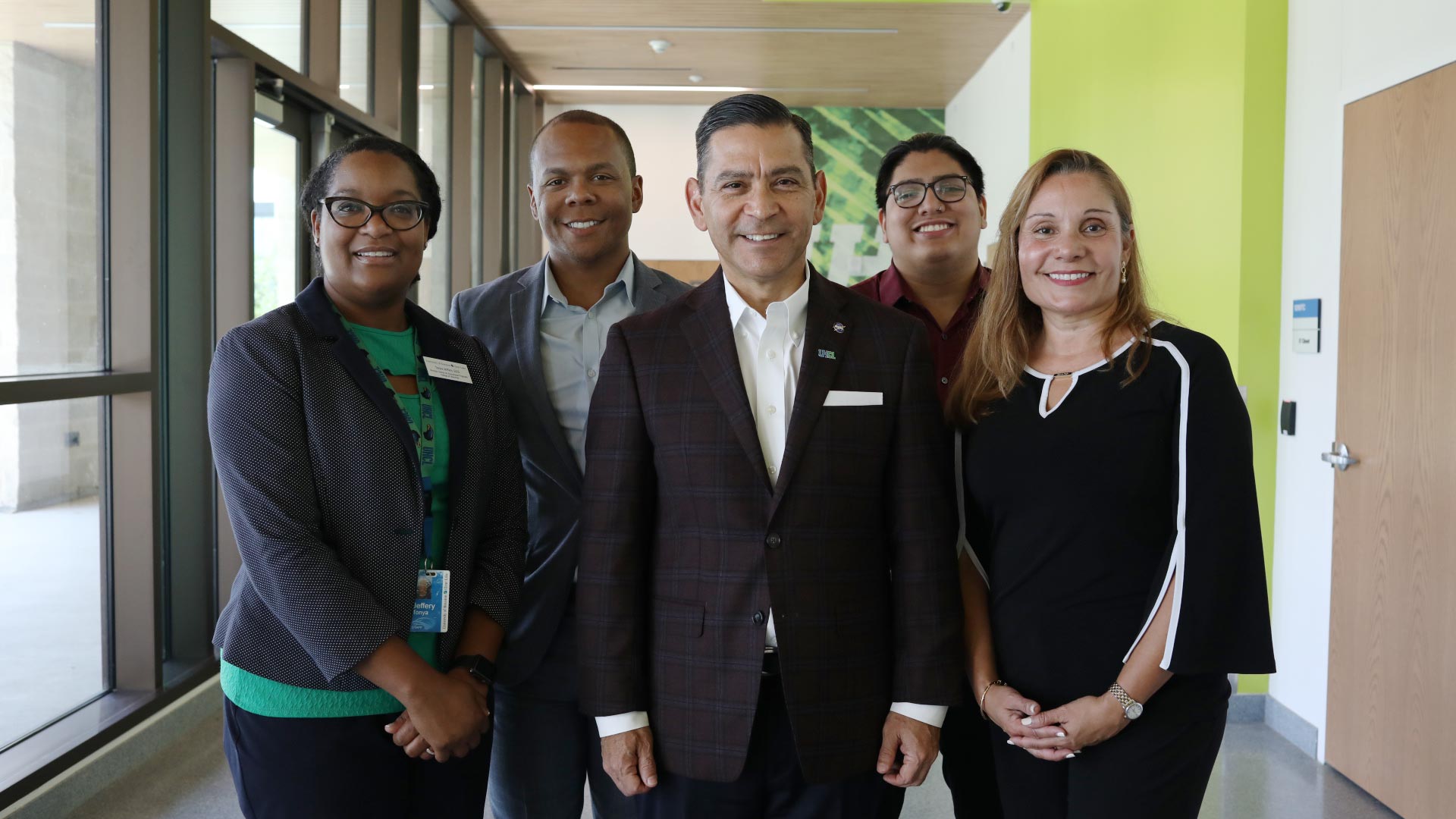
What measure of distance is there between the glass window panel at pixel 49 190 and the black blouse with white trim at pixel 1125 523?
10.1 ft

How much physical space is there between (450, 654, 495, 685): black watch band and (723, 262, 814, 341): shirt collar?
75cm

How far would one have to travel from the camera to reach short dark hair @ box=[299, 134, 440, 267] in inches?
74.7

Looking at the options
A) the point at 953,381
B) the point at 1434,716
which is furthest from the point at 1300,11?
the point at 953,381

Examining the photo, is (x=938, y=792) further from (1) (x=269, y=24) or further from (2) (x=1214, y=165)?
(1) (x=269, y=24)

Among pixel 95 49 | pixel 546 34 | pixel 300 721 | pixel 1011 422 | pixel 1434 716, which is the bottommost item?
pixel 1434 716

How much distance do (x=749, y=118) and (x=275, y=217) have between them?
13.1ft

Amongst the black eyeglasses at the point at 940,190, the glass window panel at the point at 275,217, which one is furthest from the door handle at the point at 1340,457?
the glass window panel at the point at 275,217

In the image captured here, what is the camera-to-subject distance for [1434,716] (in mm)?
3391

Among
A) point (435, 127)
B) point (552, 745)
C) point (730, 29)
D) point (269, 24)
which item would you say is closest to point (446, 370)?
point (552, 745)

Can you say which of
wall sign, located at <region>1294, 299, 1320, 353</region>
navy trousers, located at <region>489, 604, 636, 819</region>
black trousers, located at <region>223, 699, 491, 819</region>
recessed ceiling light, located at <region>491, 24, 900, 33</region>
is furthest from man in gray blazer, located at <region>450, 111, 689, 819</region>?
recessed ceiling light, located at <region>491, 24, 900, 33</region>

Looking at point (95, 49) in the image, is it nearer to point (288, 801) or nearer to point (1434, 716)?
point (288, 801)

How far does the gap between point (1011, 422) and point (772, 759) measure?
74 cm

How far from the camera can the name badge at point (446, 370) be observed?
1.89 m

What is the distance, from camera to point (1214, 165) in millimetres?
4484
